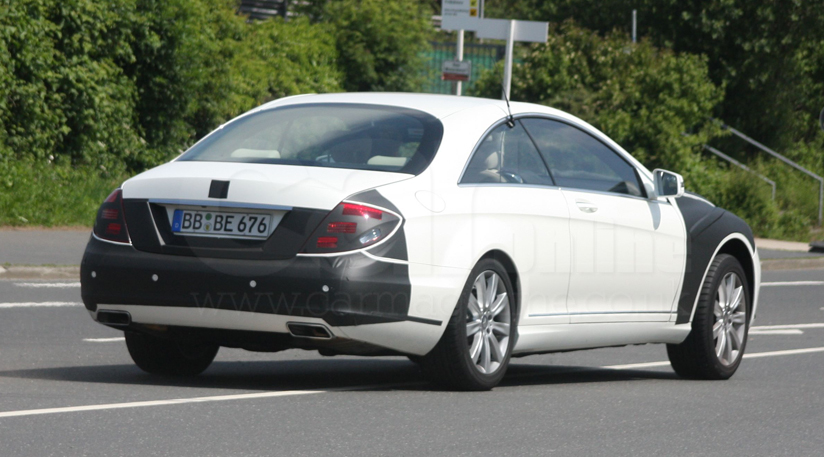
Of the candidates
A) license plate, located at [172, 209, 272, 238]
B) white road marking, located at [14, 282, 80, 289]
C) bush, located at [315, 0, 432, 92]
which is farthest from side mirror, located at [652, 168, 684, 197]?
bush, located at [315, 0, 432, 92]

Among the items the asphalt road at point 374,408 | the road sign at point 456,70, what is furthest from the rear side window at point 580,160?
the road sign at point 456,70

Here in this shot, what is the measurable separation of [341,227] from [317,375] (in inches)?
73.8

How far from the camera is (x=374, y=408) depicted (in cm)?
636

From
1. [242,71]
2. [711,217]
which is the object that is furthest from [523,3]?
[711,217]

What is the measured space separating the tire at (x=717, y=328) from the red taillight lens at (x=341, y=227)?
3052mm

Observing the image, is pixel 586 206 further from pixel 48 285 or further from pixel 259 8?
pixel 259 8

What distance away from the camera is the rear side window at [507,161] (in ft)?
23.4

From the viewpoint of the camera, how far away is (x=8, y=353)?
27.8ft

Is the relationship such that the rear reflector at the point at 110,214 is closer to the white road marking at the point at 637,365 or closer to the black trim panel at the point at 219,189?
the black trim panel at the point at 219,189

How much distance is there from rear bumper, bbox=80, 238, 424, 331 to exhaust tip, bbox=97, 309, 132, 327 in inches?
1.5

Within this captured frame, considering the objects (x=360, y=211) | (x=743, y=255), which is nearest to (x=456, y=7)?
(x=743, y=255)

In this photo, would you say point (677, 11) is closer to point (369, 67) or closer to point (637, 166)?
point (369, 67)

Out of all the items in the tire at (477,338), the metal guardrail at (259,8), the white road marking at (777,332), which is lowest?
the white road marking at (777,332)

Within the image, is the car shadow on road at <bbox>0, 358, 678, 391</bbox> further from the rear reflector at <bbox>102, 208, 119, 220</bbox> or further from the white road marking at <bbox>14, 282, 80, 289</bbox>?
the white road marking at <bbox>14, 282, 80, 289</bbox>
